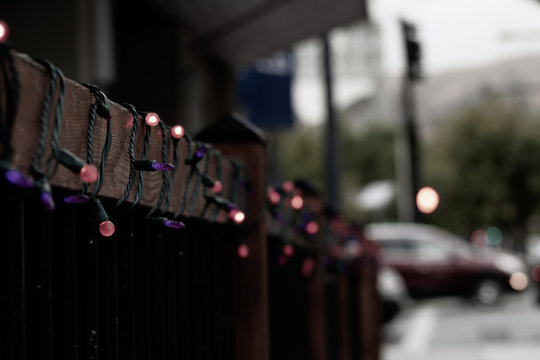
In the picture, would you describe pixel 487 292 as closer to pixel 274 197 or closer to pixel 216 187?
pixel 274 197

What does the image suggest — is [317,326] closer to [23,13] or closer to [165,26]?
[23,13]

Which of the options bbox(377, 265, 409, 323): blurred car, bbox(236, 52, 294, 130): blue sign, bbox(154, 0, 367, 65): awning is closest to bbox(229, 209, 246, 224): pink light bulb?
bbox(154, 0, 367, 65): awning

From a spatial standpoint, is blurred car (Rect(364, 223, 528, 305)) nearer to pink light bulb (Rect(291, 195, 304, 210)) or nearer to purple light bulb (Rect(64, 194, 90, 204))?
pink light bulb (Rect(291, 195, 304, 210))

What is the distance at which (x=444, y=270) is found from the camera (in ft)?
75.5

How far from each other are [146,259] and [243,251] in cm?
88

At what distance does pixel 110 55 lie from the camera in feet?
26.9

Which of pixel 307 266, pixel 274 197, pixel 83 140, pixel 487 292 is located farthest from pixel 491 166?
pixel 83 140

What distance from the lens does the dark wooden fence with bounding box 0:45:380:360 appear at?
1.45m

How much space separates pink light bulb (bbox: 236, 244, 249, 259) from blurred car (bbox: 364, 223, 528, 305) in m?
20.0

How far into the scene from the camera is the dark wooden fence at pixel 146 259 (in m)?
1.45

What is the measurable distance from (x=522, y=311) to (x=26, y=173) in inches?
817

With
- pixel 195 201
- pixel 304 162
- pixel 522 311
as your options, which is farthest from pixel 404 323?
pixel 304 162

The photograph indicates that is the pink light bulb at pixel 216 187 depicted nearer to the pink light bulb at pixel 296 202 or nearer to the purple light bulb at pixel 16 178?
the purple light bulb at pixel 16 178

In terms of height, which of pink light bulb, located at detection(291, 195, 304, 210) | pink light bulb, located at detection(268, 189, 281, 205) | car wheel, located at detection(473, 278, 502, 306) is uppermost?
pink light bulb, located at detection(291, 195, 304, 210)
